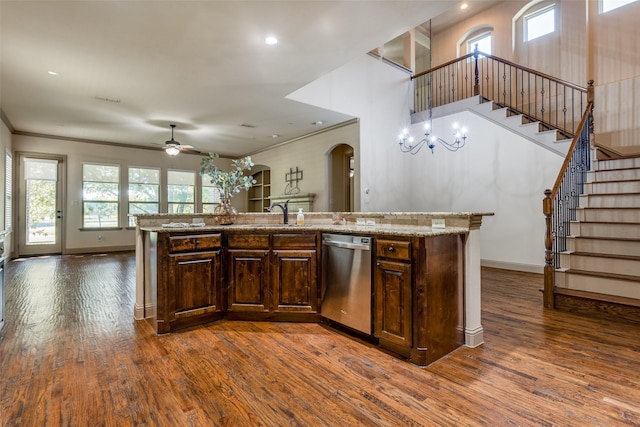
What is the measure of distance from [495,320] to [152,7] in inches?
173

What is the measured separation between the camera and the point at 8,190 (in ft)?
22.2

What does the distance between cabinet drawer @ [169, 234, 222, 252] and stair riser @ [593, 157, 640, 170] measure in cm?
581

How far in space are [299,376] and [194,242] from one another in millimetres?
1557

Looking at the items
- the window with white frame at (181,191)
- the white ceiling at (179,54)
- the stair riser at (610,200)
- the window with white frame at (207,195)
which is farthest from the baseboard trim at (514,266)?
the window with white frame at (181,191)

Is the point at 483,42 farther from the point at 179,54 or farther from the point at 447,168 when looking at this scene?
the point at 179,54

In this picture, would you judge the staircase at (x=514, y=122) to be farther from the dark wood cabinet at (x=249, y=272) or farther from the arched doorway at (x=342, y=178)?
the dark wood cabinet at (x=249, y=272)

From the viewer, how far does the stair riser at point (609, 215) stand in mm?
3858

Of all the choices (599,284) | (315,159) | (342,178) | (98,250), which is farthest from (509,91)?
(98,250)

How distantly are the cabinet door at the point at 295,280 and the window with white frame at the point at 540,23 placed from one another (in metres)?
7.54

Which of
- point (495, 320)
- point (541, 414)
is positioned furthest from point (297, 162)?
point (541, 414)

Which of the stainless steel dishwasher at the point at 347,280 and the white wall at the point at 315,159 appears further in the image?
the white wall at the point at 315,159

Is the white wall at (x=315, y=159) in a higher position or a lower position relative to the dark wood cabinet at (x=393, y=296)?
higher

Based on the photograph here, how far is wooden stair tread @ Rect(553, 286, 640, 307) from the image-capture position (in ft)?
9.99

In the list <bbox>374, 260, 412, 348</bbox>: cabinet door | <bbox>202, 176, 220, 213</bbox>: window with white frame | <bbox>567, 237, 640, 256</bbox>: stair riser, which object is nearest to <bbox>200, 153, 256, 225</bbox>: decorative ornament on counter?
<bbox>374, 260, 412, 348</bbox>: cabinet door
